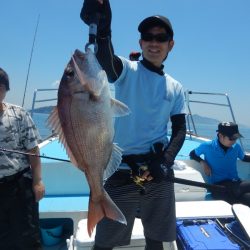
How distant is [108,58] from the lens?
2096 millimetres

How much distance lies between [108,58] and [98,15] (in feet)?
0.98

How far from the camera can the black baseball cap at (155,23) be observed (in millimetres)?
2459

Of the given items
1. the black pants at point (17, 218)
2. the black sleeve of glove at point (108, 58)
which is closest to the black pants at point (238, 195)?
the black pants at point (17, 218)

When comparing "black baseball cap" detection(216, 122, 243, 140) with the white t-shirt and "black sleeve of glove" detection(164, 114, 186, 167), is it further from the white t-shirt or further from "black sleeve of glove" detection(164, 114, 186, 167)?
the white t-shirt

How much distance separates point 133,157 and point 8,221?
161 cm

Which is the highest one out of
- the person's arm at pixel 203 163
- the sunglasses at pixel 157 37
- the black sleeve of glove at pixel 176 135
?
the sunglasses at pixel 157 37

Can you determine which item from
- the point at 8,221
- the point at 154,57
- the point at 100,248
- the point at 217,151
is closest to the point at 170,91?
the point at 154,57

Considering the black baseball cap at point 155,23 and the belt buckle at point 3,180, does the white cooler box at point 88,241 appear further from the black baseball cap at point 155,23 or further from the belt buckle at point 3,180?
the black baseball cap at point 155,23

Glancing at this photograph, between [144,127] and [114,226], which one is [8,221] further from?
[144,127]

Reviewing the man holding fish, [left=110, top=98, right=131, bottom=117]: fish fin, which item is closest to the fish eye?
[left=110, top=98, right=131, bottom=117]: fish fin

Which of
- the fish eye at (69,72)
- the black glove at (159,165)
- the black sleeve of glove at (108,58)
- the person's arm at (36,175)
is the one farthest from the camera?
the person's arm at (36,175)

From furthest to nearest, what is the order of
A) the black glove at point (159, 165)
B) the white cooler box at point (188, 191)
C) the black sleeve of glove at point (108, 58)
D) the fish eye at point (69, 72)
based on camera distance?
the white cooler box at point (188, 191)
the black glove at point (159, 165)
the black sleeve of glove at point (108, 58)
the fish eye at point (69, 72)

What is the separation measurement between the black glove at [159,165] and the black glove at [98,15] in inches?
40.4

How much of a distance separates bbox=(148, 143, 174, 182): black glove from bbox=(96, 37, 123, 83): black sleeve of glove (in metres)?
0.69
